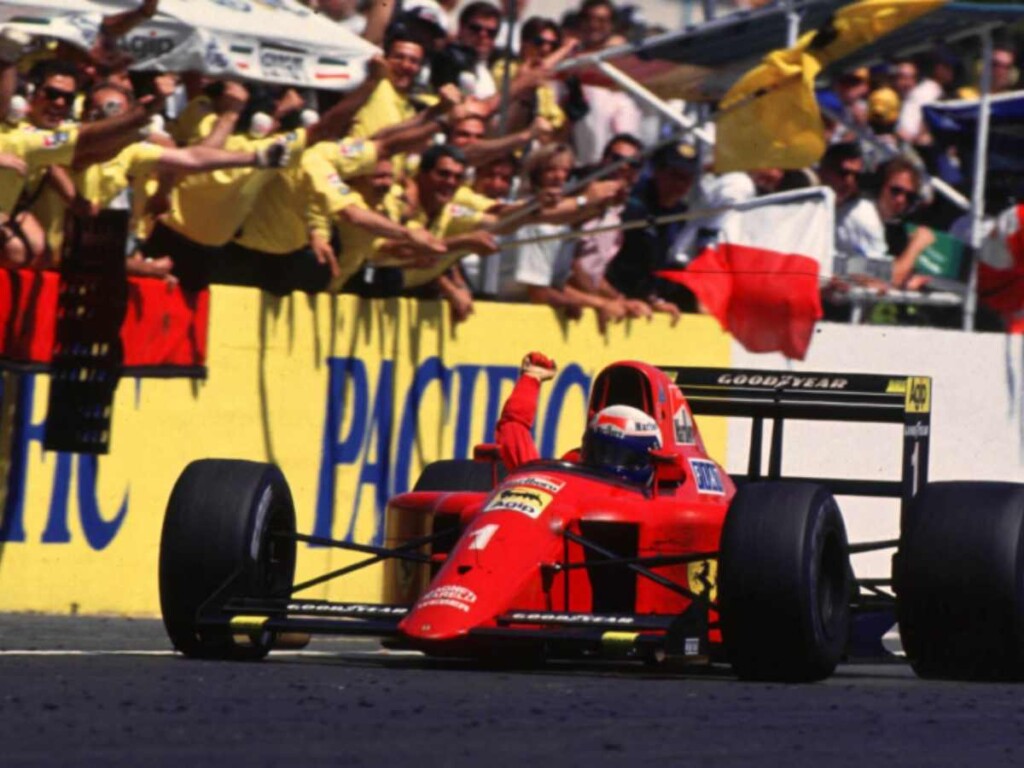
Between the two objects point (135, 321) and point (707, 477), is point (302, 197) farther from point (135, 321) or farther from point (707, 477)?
point (707, 477)

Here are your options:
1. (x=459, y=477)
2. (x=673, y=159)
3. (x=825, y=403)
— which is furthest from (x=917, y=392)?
→ (x=673, y=159)

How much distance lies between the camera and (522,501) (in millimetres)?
8891

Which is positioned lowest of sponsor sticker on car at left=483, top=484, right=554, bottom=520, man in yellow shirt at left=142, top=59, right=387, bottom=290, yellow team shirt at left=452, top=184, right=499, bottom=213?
sponsor sticker on car at left=483, top=484, right=554, bottom=520

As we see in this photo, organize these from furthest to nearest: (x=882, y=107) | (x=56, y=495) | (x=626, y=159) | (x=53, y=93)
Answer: (x=882, y=107)
(x=626, y=159)
(x=56, y=495)
(x=53, y=93)

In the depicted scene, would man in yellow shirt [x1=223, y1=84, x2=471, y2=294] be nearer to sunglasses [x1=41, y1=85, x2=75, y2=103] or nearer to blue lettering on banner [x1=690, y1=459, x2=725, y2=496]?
sunglasses [x1=41, y1=85, x2=75, y2=103]

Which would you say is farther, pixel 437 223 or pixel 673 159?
pixel 673 159

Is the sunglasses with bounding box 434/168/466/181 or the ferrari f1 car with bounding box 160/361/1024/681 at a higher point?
the sunglasses with bounding box 434/168/466/181

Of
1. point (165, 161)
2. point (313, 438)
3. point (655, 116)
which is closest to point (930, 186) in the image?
point (655, 116)

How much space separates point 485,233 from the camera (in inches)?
530

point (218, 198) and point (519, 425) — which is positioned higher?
point (218, 198)

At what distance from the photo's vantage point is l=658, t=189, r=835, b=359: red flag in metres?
15.4

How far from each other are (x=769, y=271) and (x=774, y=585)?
288 inches

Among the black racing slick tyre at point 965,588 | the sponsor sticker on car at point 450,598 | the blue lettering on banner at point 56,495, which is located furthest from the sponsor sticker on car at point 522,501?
the blue lettering on banner at point 56,495

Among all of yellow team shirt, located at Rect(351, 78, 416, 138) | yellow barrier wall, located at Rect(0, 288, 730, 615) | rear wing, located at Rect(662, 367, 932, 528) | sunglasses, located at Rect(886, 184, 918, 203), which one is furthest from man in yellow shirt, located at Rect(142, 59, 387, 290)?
sunglasses, located at Rect(886, 184, 918, 203)
